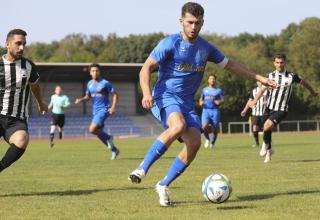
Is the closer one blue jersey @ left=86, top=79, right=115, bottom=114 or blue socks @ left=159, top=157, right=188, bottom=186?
blue socks @ left=159, top=157, right=188, bottom=186

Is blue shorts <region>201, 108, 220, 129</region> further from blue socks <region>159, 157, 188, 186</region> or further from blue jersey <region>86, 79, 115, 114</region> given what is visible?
blue socks <region>159, 157, 188, 186</region>

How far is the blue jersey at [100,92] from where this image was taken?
16.4m

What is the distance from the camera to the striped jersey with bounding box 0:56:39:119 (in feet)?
27.8

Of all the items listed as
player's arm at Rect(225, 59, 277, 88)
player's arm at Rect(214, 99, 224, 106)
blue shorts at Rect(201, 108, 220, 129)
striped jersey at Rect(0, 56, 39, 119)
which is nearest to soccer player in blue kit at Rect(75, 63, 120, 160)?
player's arm at Rect(214, 99, 224, 106)

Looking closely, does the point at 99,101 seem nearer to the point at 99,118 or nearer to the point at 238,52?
the point at 99,118

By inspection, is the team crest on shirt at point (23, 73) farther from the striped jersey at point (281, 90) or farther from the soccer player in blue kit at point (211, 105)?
the soccer player in blue kit at point (211, 105)

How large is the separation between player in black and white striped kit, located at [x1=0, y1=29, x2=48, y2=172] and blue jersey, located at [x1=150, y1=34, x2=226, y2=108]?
76.3 inches

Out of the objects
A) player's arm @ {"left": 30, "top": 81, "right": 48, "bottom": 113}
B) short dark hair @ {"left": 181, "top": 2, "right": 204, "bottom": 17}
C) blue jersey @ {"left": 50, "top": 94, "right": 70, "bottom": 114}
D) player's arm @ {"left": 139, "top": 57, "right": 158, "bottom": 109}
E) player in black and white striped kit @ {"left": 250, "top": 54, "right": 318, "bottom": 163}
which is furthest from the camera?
blue jersey @ {"left": 50, "top": 94, "right": 70, "bottom": 114}

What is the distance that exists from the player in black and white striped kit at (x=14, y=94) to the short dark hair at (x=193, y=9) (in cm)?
229

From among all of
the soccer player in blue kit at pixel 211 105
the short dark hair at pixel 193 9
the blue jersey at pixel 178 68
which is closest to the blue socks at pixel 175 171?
the blue jersey at pixel 178 68

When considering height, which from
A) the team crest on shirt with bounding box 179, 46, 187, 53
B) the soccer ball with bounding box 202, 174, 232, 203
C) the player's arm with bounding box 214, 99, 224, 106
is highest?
the team crest on shirt with bounding box 179, 46, 187, 53

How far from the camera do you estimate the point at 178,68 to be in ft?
24.9

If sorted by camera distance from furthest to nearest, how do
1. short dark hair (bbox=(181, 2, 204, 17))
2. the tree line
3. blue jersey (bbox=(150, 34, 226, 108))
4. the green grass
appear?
the tree line < blue jersey (bbox=(150, 34, 226, 108)) < short dark hair (bbox=(181, 2, 204, 17)) < the green grass

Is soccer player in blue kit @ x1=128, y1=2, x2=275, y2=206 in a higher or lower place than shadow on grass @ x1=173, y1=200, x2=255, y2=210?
higher
